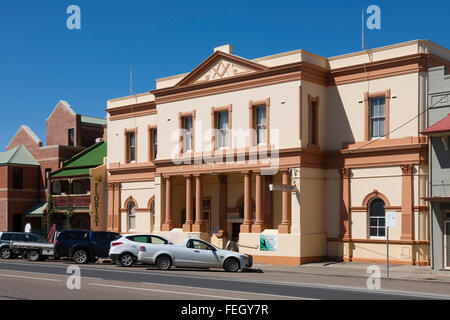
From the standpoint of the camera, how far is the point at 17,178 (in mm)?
52594

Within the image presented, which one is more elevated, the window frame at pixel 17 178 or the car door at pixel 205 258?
the window frame at pixel 17 178

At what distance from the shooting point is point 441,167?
2662 centimetres

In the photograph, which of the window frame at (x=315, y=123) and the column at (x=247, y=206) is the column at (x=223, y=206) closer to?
the column at (x=247, y=206)

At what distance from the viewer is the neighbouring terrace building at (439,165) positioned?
84.5 feet

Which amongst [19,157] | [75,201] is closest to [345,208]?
[75,201]

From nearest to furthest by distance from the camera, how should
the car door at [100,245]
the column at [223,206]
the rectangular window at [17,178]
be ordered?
the car door at [100,245] < the column at [223,206] < the rectangular window at [17,178]

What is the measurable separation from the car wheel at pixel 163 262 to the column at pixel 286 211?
6.46m

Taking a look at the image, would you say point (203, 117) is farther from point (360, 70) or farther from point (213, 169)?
point (360, 70)

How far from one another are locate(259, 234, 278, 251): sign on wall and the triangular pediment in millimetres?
8143

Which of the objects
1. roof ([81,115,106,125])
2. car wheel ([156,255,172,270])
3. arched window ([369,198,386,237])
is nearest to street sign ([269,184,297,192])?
arched window ([369,198,386,237])

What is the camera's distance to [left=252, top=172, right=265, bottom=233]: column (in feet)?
104

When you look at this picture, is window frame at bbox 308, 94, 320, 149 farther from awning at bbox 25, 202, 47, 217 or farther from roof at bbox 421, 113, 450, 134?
awning at bbox 25, 202, 47, 217

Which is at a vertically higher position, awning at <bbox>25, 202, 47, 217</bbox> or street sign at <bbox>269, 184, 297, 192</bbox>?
street sign at <bbox>269, 184, 297, 192</bbox>

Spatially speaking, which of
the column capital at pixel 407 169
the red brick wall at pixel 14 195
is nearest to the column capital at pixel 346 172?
the column capital at pixel 407 169
